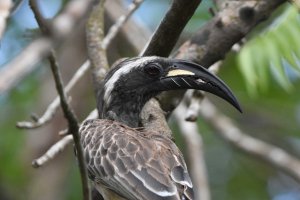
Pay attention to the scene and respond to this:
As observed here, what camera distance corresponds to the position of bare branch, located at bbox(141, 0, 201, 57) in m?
4.09

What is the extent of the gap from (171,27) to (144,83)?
2.18 ft

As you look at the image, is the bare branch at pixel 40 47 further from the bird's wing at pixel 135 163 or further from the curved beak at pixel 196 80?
the curved beak at pixel 196 80

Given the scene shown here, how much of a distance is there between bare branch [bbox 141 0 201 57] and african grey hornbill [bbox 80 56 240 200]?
0.20 feet

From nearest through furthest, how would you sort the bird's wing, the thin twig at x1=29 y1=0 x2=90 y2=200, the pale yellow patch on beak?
1. the thin twig at x1=29 y1=0 x2=90 y2=200
2. the bird's wing
3. the pale yellow patch on beak

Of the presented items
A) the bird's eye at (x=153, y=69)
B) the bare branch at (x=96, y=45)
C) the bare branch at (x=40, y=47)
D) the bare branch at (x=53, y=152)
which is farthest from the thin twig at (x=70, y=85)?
the bare branch at (x=40, y=47)

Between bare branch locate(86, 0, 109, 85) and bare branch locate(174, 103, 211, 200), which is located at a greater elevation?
bare branch locate(86, 0, 109, 85)

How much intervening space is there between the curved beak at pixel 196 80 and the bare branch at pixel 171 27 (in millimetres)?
106

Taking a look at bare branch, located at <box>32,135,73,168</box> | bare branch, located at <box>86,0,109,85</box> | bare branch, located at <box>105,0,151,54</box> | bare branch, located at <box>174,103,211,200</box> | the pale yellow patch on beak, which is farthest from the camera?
→ bare branch, located at <box>105,0,151,54</box>

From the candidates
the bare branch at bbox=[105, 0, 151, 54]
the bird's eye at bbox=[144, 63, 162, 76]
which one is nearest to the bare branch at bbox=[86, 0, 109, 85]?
the bird's eye at bbox=[144, 63, 162, 76]

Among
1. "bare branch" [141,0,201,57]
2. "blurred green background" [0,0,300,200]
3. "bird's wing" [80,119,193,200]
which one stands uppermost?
"bare branch" [141,0,201,57]

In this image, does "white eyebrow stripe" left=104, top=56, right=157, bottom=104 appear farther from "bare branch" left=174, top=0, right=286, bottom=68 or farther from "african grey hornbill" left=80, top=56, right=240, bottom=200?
"bare branch" left=174, top=0, right=286, bottom=68

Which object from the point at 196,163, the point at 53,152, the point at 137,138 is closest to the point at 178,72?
the point at 137,138

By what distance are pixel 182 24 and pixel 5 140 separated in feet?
14.0

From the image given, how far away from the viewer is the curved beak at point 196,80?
4.34 m
